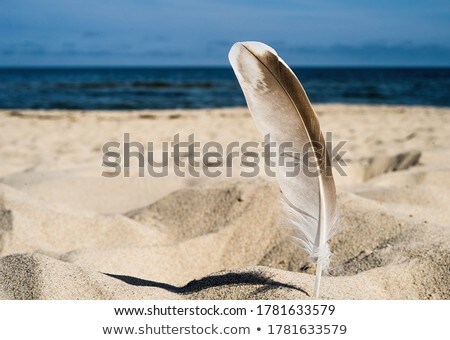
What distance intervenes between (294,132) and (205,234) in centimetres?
124

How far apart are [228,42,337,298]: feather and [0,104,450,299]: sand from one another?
118 mm

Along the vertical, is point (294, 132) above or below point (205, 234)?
above

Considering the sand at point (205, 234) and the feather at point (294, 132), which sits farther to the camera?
the sand at point (205, 234)

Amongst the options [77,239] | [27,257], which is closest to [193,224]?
[77,239]

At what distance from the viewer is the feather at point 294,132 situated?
1688 mm

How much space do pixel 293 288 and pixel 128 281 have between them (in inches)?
27.3

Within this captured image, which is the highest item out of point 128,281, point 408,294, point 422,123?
point 408,294

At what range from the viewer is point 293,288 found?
1823 mm

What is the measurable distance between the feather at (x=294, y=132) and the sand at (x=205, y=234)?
0.39ft

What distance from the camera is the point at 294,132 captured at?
1.76 meters

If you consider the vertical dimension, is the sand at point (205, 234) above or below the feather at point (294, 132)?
below

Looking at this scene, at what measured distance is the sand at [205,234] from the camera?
193 cm

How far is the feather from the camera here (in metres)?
1.69
